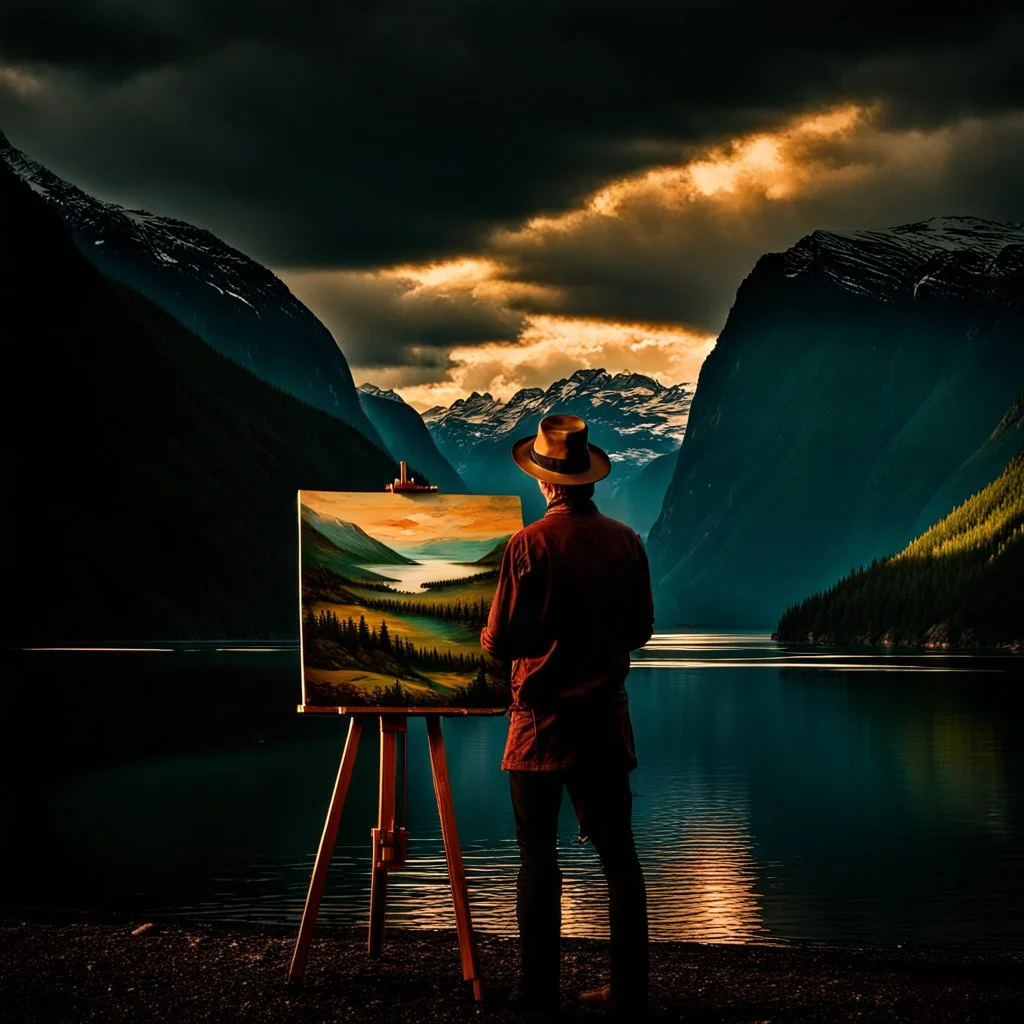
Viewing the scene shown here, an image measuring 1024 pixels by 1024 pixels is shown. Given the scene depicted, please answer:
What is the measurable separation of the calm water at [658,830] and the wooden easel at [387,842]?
4589 millimetres

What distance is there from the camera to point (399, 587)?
45.9 feet

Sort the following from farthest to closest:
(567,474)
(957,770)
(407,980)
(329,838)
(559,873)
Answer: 1. (957,770)
2. (329,838)
3. (407,980)
4. (567,474)
5. (559,873)

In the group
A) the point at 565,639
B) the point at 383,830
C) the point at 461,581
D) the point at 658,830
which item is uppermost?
the point at 461,581

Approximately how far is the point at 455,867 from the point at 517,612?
2.59 meters

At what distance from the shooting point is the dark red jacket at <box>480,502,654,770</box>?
11375 mm

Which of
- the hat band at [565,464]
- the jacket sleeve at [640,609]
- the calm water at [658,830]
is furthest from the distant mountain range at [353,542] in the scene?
the calm water at [658,830]

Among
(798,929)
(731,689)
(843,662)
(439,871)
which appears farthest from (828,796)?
(843,662)

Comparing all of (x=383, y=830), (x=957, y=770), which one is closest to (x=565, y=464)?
(x=383, y=830)

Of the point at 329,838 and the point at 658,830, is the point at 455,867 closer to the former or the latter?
the point at 329,838

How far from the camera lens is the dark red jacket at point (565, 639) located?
11.4 metres

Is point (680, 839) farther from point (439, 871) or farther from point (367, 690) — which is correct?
point (367, 690)

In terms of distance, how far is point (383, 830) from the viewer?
45.5 feet

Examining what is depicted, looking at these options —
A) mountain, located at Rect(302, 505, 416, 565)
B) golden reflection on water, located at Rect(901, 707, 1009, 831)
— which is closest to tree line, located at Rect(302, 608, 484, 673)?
mountain, located at Rect(302, 505, 416, 565)

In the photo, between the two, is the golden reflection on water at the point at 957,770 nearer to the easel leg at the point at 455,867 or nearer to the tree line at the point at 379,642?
the tree line at the point at 379,642
